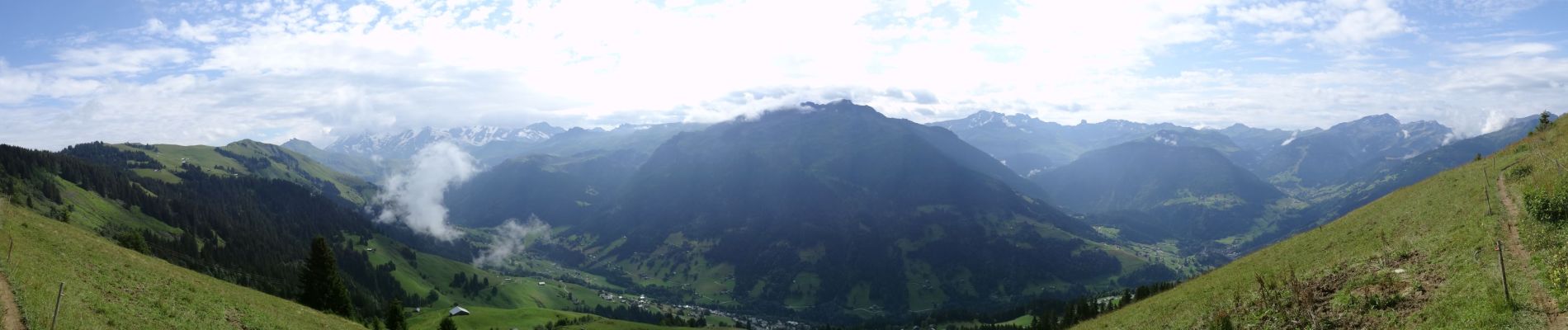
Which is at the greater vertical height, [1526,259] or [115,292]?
[1526,259]

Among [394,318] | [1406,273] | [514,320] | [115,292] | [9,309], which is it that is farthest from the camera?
[514,320]

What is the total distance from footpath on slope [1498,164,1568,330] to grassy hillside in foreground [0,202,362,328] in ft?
191

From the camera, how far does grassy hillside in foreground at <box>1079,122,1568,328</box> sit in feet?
84.1

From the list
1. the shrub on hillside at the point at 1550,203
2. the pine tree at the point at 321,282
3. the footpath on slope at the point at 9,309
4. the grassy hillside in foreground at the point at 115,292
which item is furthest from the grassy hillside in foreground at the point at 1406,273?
the pine tree at the point at 321,282

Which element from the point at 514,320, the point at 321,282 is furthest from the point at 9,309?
the point at 514,320

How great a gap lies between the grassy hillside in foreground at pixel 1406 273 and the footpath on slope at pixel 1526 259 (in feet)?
0.34

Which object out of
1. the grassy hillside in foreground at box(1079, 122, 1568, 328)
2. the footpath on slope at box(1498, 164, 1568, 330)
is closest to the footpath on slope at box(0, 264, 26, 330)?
the grassy hillside in foreground at box(1079, 122, 1568, 328)

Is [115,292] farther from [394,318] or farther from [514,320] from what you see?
[514,320]

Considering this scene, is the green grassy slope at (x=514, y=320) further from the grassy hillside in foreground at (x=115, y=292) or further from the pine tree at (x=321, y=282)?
the grassy hillside in foreground at (x=115, y=292)

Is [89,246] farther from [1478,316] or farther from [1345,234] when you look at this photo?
[1345,234]

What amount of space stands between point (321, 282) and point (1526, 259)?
99.4m

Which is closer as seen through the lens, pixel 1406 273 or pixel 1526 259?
pixel 1526 259

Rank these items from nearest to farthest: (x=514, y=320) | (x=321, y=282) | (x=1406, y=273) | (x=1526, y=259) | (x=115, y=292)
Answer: (x=1526, y=259)
(x=1406, y=273)
(x=115, y=292)
(x=321, y=282)
(x=514, y=320)

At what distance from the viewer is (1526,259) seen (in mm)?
27438
